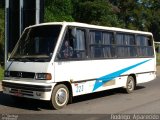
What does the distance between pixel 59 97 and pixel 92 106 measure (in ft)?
3.73

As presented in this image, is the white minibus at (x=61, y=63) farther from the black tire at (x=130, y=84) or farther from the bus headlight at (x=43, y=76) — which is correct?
the black tire at (x=130, y=84)

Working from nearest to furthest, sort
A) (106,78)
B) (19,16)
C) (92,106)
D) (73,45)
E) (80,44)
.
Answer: (73,45) < (92,106) < (80,44) < (106,78) < (19,16)

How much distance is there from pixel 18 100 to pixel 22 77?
1238 mm

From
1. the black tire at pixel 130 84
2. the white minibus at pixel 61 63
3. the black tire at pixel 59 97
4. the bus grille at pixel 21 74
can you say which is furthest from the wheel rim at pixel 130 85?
the bus grille at pixel 21 74

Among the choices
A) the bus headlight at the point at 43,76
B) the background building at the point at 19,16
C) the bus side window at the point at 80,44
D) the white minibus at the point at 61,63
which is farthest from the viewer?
the background building at the point at 19,16

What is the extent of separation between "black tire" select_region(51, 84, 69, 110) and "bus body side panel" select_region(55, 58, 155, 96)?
0.75 feet

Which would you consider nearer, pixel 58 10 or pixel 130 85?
pixel 130 85

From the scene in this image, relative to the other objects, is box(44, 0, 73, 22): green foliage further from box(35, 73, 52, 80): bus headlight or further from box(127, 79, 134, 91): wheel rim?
box(35, 73, 52, 80): bus headlight

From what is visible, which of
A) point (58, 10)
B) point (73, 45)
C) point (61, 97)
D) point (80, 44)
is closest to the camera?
point (61, 97)

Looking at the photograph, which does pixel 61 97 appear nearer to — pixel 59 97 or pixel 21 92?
pixel 59 97

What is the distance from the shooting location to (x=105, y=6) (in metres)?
36.3

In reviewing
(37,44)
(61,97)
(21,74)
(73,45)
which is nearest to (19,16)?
(37,44)

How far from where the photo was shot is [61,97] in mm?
10070

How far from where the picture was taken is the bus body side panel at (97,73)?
400 inches
